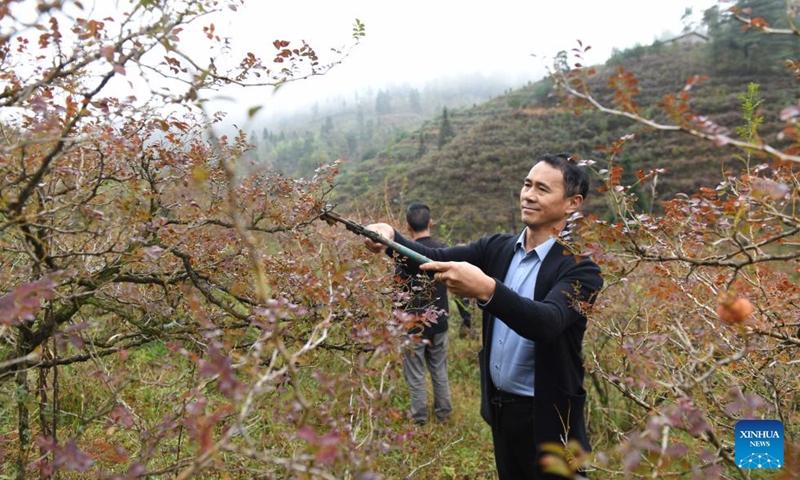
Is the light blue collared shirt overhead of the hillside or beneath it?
overhead

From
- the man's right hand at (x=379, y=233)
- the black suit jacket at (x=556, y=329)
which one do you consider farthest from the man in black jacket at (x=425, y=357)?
the black suit jacket at (x=556, y=329)

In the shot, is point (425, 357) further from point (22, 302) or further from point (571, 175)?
point (22, 302)

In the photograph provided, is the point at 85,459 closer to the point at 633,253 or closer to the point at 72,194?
the point at 72,194

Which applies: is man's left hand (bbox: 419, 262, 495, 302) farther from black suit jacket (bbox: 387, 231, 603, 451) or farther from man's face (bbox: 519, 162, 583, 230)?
man's face (bbox: 519, 162, 583, 230)

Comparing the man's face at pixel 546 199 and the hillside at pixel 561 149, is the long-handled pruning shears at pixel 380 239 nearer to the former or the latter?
the man's face at pixel 546 199

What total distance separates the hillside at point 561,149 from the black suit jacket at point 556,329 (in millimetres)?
18193

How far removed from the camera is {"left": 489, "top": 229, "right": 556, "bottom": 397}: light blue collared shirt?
2.41 m

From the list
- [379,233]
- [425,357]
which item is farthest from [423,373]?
[379,233]

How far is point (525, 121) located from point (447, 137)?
6.65 metres

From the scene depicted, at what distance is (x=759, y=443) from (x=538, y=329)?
80 cm

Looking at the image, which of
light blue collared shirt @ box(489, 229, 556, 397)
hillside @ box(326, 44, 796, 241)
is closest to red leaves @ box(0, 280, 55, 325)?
light blue collared shirt @ box(489, 229, 556, 397)

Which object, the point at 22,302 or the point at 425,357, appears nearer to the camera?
the point at 22,302

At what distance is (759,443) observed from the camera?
1.51 m

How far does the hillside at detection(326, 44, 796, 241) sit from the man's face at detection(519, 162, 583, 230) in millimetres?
18054
